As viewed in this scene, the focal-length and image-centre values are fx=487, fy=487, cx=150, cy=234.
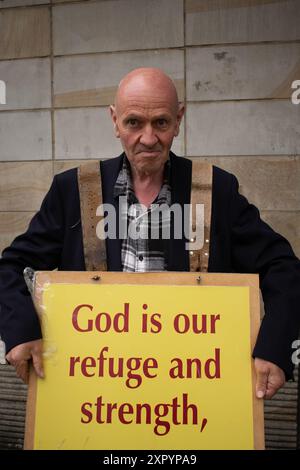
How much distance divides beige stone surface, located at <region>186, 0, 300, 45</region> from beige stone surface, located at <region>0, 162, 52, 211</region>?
2.01m

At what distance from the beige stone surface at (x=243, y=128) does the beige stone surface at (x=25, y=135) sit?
1.49 metres

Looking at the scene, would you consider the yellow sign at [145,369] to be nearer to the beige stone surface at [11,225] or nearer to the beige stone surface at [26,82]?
the beige stone surface at [11,225]

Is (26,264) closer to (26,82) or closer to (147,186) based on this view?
(147,186)

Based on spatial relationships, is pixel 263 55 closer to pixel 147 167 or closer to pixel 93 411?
pixel 147 167

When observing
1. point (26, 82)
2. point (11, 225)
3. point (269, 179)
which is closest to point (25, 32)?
point (26, 82)

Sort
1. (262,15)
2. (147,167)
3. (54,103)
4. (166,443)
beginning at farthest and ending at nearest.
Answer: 1. (54,103)
2. (262,15)
3. (147,167)
4. (166,443)

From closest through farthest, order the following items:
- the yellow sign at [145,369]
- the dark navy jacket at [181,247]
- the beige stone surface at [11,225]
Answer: the yellow sign at [145,369] → the dark navy jacket at [181,247] → the beige stone surface at [11,225]

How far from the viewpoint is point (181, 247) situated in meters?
2.05

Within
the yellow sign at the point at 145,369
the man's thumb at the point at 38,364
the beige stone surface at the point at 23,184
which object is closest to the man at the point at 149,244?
the man's thumb at the point at 38,364

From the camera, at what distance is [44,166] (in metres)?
5.09

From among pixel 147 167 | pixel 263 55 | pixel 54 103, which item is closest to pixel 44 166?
pixel 54 103

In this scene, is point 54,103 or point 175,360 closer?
point 175,360

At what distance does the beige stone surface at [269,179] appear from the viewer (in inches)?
183
